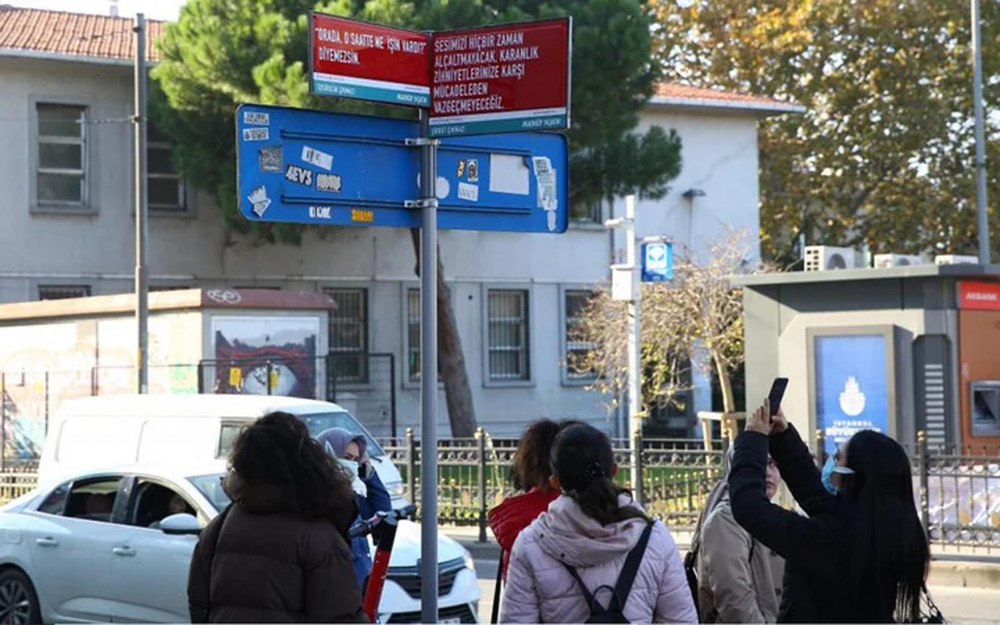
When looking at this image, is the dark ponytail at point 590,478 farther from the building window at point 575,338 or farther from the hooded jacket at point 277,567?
the building window at point 575,338

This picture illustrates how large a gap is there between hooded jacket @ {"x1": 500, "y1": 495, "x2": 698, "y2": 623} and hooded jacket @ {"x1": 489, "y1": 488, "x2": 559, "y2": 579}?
1036 mm

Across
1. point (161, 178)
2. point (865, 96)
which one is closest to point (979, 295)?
point (161, 178)

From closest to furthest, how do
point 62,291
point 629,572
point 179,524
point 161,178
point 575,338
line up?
point 629,572, point 179,524, point 62,291, point 161,178, point 575,338

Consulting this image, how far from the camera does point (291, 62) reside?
30.3 meters

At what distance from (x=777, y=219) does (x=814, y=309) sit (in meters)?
26.1

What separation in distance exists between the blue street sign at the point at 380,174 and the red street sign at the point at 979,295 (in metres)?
13.5

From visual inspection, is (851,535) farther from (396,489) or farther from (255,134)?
(396,489)

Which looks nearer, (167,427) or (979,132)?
(167,427)

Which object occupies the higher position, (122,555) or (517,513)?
(517,513)

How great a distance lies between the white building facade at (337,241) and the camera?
107ft

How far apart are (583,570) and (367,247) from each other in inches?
1246

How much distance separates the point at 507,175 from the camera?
6602mm

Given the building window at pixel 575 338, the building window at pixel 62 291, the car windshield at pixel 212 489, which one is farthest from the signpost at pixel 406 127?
the building window at pixel 575 338

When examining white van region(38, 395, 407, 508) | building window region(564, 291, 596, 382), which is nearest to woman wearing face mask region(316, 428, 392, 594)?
white van region(38, 395, 407, 508)
